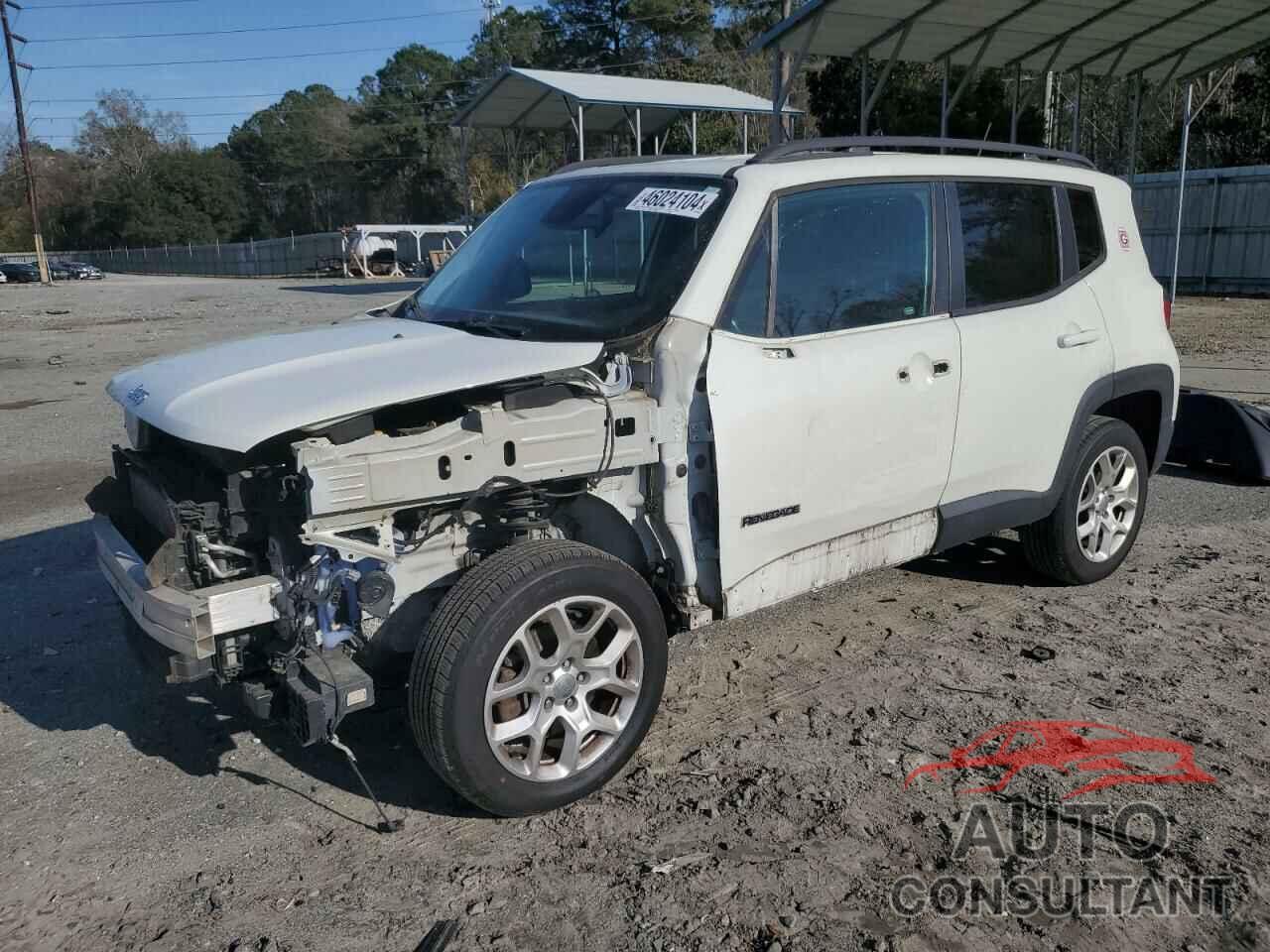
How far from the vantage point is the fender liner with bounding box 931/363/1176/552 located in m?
4.55

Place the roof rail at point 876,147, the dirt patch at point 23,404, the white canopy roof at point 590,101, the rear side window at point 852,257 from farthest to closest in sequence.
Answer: the white canopy roof at point 590,101 < the dirt patch at point 23,404 < the roof rail at point 876,147 < the rear side window at point 852,257

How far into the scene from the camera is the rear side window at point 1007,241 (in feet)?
15.0

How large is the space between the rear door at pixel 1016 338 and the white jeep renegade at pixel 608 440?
0.05ft

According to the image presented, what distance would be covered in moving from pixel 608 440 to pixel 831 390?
3.16 feet

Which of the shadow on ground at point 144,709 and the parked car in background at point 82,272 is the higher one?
the parked car in background at point 82,272

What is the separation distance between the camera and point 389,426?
3.40 meters

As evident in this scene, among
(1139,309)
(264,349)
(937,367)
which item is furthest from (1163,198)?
(264,349)

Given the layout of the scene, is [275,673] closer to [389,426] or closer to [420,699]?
[420,699]

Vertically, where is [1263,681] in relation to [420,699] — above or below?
below

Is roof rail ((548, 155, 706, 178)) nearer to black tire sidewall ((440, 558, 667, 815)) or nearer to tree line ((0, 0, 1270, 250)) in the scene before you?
black tire sidewall ((440, 558, 667, 815))

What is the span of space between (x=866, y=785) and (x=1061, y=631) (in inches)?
69.8

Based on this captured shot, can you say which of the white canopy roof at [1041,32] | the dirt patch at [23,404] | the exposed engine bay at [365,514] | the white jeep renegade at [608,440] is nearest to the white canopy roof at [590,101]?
the white canopy roof at [1041,32]

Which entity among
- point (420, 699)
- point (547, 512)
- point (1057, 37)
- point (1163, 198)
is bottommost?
point (420, 699)

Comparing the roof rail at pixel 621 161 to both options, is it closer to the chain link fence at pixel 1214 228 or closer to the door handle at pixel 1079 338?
the door handle at pixel 1079 338
